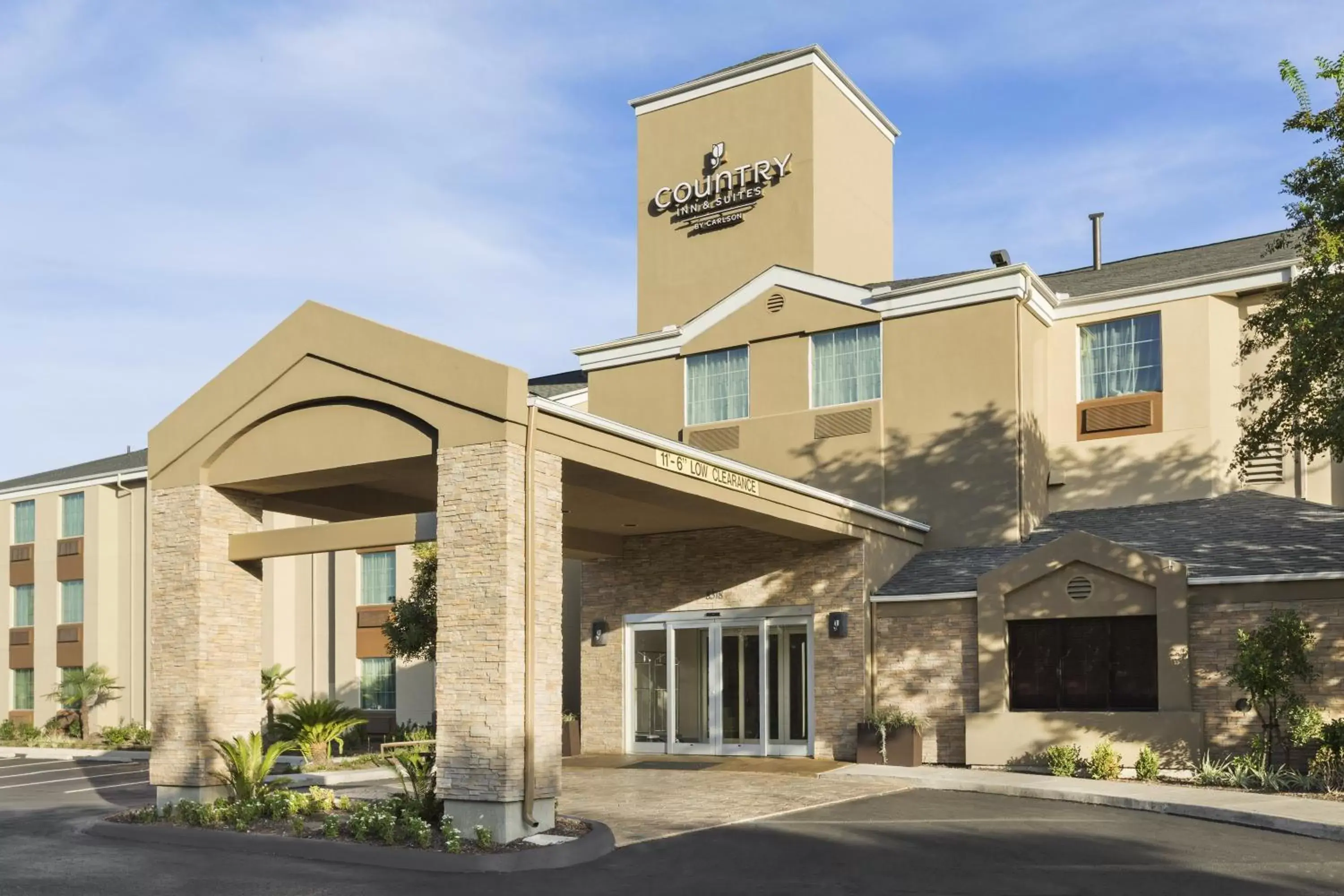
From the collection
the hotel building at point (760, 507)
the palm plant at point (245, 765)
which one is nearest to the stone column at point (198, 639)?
the hotel building at point (760, 507)

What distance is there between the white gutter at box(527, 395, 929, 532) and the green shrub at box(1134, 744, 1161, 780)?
6.09 metres

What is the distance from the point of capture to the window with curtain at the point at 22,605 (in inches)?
1574

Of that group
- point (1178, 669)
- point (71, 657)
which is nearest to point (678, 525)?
point (1178, 669)

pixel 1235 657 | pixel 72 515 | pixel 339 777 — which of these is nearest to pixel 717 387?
pixel 339 777

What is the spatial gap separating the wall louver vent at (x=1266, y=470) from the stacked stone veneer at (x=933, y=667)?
715 centimetres

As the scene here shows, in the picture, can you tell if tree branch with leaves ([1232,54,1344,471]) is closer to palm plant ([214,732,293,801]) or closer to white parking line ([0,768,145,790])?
palm plant ([214,732,293,801])

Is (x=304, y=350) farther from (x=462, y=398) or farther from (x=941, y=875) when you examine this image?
(x=941, y=875)

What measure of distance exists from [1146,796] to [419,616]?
1394cm

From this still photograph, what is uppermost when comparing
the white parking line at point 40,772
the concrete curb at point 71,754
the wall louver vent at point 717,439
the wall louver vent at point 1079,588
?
the wall louver vent at point 717,439

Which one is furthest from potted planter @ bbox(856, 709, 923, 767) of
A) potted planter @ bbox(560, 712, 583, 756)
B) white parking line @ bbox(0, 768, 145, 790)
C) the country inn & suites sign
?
white parking line @ bbox(0, 768, 145, 790)

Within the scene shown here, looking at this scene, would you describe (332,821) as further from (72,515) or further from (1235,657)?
(72,515)

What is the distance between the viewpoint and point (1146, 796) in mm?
17484

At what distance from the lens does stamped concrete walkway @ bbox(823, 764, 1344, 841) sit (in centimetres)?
1521

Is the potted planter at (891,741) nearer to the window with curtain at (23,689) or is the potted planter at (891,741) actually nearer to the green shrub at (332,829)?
the green shrub at (332,829)
